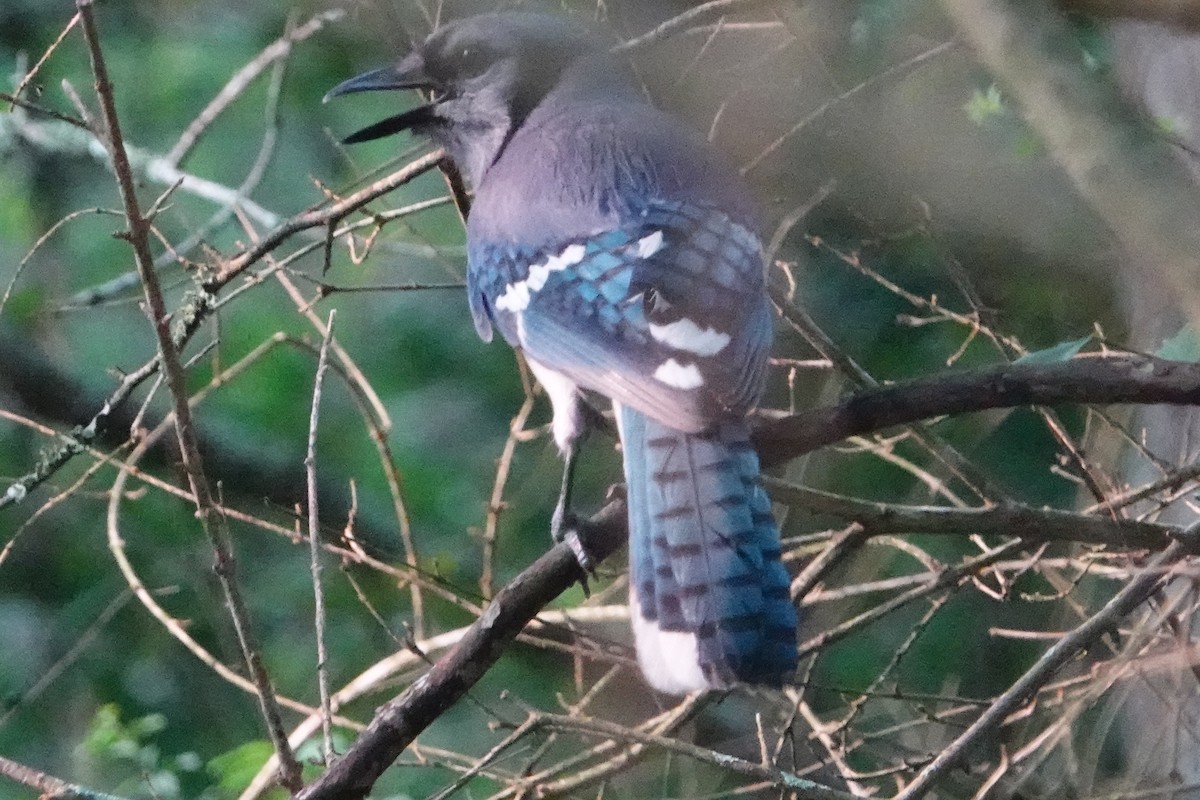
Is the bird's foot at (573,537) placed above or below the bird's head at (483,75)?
below

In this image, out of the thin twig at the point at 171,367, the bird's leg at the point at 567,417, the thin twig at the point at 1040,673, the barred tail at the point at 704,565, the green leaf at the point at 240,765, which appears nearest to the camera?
the thin twig at the point at 171,367

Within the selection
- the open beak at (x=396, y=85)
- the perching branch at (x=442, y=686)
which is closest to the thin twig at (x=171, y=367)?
the perching branch at (x=442, y=686)

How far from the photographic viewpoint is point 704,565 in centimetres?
175

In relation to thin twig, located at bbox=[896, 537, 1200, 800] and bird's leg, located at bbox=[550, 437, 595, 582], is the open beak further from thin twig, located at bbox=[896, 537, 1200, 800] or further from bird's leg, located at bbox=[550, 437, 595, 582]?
thin twig, located at bbox=[896, 537, 1200, 800]

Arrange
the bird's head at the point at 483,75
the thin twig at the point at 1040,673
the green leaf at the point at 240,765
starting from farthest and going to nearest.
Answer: the green leaf at the point at 240,765, the bird's head at the point at 483,75, the thin twig at the point at 1040,673

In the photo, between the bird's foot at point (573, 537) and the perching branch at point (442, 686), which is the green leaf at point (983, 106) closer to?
the bird's foot at point (573, 537)

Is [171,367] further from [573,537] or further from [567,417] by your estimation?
[567,417]

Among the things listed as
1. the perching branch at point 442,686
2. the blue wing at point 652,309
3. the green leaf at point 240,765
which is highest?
the blue wing at point 652,309

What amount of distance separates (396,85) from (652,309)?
76cm

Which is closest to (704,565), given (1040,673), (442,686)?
(442,686)

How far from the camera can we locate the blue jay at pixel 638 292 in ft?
5.73

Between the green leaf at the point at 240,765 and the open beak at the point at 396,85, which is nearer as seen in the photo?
the open beak at the point at 396,85

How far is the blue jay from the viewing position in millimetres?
1746

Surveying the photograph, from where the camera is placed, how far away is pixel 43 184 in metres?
4.33
